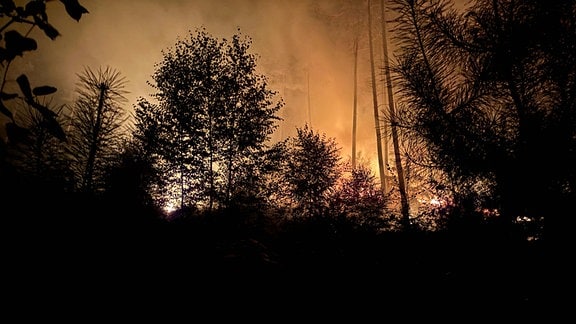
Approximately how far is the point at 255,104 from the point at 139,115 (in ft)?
16.7

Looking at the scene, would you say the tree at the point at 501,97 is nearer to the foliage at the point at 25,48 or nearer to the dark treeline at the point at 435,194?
the dark treeline at the point at 435,194

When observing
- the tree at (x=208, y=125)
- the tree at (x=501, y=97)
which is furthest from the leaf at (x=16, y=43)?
the tree at (x=208, y=125)

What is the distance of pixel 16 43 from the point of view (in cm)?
107

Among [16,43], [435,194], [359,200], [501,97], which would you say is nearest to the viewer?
[16,43]

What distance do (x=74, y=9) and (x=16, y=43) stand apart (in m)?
0.32

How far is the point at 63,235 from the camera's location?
495cm

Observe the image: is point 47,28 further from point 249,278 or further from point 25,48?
point 249,278

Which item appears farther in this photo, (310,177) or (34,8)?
(310,177)

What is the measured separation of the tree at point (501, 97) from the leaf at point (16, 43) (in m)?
3.46

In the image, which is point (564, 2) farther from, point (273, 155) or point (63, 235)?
point (273, 155)

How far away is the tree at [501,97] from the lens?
2865 millimetres

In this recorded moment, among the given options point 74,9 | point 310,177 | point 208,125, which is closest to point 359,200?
point 310,177

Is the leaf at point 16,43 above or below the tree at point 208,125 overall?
below

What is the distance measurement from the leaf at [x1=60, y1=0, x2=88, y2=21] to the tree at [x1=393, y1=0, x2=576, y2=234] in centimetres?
327
